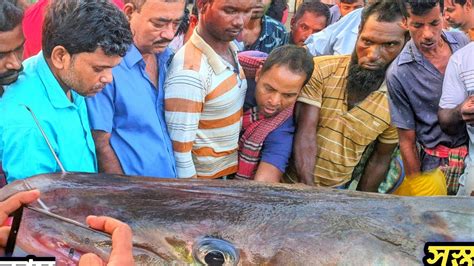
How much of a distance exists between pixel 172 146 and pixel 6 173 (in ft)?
2.44

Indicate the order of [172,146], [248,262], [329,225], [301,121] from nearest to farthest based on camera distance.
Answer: [248,262] < [329,225] < [172,146] < [301,121]

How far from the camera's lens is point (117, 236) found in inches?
64.6

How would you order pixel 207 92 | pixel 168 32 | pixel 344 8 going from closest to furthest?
pixel 168 32
pixel 207 92
pixel 344 8

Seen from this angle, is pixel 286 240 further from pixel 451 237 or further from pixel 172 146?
pixel 172 146

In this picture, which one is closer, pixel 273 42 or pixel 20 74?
pixel 20 74

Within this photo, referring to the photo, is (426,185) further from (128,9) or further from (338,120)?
(128,9)

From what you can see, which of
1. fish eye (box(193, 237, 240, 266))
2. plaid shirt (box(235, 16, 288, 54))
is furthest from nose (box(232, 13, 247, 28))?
fish eye (box(193, 237, 240, 266))

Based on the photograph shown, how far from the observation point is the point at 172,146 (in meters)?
2.95

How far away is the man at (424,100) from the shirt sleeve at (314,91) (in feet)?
1.07

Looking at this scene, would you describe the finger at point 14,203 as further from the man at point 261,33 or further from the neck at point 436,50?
the neck at point 436,50

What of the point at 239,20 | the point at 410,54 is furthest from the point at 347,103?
the point at 239,20

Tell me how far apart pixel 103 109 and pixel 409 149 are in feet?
4.89

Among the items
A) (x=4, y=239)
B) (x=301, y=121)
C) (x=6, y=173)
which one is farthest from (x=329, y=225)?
(x=301, y=121)

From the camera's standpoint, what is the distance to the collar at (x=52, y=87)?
2484 mm
